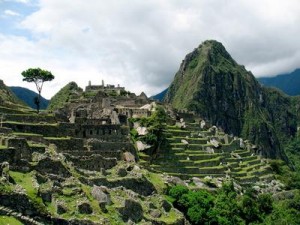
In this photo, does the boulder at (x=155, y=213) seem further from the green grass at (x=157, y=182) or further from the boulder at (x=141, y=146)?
the boulder at (x=141, y=146)

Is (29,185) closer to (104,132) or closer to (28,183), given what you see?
(28,183)

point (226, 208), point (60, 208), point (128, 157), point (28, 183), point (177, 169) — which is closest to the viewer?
point (60, 208)

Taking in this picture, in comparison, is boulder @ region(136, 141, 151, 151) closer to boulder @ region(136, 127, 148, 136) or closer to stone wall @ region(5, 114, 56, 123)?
boulder @ region(136, 127, 148, 136)

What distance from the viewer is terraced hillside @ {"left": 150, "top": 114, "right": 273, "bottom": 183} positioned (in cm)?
6031

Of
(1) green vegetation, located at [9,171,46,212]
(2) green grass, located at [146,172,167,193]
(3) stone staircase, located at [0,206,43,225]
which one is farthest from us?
(2) green grass, located at [146,172,167,193]

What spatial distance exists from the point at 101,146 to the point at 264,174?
37115 mm

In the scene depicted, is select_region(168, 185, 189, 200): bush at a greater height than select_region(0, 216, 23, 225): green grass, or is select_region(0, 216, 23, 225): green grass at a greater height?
select_region(0, 216, 23, 225): green grass

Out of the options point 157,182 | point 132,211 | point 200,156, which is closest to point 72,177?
point 132,211

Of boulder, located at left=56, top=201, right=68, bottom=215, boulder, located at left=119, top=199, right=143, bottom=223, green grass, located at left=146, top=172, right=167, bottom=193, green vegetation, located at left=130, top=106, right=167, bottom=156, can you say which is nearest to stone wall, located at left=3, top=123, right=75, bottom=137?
green grass, located at left=146, top=172, right=167, bottom=193

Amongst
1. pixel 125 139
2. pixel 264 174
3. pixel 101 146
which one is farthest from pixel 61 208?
pixel 264 174

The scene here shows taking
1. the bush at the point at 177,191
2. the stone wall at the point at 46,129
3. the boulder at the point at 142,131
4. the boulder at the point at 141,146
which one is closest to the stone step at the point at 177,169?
the boulder at the point at 141,146

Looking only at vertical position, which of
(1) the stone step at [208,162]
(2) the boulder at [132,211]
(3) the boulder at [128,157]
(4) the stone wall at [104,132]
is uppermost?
(4) the stone wall at [104,132]

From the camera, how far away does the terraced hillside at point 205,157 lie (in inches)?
2375

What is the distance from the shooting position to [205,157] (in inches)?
2623
